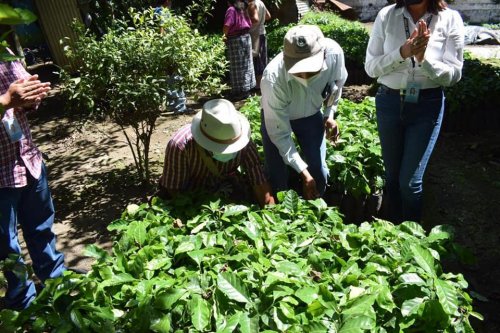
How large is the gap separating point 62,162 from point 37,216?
3.29 metres

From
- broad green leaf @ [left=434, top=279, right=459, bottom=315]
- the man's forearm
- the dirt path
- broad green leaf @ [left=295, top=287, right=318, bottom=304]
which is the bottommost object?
the dirt path

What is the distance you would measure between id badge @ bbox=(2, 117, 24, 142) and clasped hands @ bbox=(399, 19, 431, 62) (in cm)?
233

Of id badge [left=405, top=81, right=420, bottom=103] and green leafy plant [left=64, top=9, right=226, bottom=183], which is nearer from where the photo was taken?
id badge [left=405, top=81, right=420, bottom=103]

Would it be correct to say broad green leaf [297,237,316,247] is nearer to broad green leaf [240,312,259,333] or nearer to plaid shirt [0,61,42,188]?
broad green leaf [240,312,259,333]

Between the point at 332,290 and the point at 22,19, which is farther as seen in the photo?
the point at 332,290

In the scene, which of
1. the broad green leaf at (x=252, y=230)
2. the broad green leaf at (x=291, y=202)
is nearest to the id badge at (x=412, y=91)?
the broad green leaf at (x=291, y=202)

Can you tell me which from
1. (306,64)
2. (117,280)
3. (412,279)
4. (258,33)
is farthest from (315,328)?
(258,33)

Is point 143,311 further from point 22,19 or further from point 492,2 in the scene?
point 492,2

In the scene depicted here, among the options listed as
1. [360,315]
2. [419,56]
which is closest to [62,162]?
[419,56]

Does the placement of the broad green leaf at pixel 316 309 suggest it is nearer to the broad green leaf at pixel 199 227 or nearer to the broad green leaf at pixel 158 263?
the broad green leaf at pixel 158 263

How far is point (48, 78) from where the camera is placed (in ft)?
33.6

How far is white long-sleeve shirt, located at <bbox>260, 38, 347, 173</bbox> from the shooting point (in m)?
2.95

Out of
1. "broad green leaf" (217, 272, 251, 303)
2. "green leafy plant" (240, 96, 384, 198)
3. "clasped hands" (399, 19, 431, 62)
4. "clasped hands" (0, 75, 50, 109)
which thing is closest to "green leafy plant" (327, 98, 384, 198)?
"green leafy plant" (240, 96, 384, 198)

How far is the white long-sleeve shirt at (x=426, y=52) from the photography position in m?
2.75
